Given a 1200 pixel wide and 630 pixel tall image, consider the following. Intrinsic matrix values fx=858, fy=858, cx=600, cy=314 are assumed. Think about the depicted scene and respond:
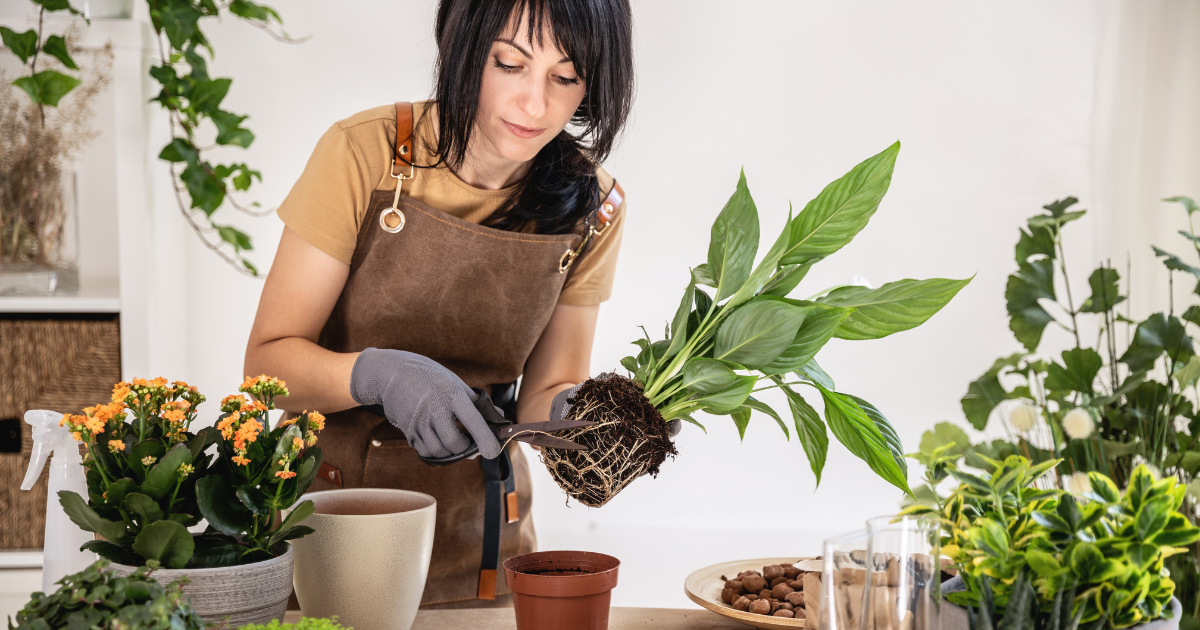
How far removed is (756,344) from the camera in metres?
0.81

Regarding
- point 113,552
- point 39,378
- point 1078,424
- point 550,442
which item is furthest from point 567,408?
point 39,378

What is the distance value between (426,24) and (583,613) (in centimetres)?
161

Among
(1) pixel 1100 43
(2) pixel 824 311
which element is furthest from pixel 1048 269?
(2) pixel 824 311

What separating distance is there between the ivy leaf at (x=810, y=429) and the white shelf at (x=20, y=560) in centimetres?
150

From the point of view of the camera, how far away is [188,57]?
1.64 meters

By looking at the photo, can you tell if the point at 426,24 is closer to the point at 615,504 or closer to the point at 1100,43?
the point at 615,504

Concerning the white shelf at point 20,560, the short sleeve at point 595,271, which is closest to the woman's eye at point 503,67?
the short sleeve at point 595,271

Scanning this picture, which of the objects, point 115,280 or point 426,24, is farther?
point 426,24

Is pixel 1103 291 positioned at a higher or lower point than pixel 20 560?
higher

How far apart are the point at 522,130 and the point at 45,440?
0.59 m

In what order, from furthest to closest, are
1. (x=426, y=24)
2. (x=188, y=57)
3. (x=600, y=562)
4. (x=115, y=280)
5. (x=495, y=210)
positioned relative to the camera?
(x=426, y=24), (x=115, y=280), (x=188, y=57), (x=495, y=210), (x=600, y=562)

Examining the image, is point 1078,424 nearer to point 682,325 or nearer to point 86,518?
point 682,325

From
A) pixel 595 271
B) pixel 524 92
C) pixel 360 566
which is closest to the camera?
pixel 360 566

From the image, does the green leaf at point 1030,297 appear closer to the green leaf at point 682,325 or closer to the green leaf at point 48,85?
the green leaf at point 682,325
